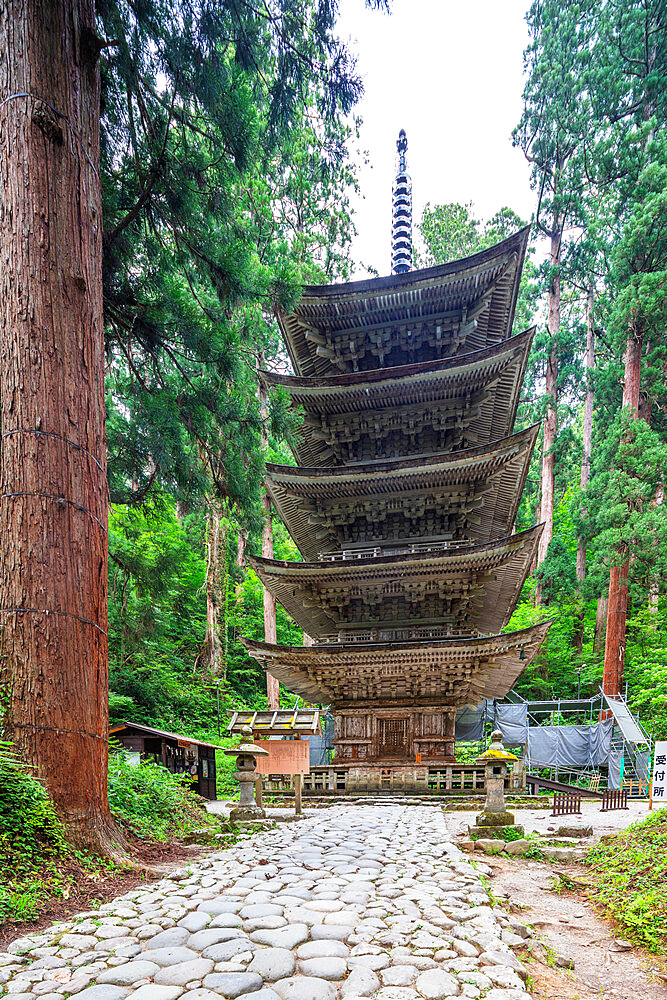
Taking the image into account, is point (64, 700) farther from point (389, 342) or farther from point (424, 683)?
point (389, 342)

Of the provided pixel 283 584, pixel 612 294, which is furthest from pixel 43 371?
pixel 612 294

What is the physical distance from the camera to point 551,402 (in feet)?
69.7

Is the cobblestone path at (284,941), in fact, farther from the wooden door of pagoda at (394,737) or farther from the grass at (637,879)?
the wooden door of pagoda at (394,737)

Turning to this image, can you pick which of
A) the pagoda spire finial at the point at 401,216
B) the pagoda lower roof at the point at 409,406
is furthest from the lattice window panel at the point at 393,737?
the pagoda spire finial at the point at 401,216

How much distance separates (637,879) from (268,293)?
24.2 ft

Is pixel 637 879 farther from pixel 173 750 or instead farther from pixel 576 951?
pixel 173 750

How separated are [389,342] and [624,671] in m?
12.9

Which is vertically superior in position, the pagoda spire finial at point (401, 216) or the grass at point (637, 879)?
the pagoda spire finial at point (401, 216)

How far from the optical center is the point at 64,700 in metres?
3.99

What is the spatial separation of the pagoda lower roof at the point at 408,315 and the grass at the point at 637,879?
9925mm

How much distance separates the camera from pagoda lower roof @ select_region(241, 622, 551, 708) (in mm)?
10469

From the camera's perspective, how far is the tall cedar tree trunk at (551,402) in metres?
21.6

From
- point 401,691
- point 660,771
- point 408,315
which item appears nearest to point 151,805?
point 660,771

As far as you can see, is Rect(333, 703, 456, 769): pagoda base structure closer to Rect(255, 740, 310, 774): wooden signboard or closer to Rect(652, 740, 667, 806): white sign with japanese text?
Rect(255, 740, 310, 774): wooden signboard
